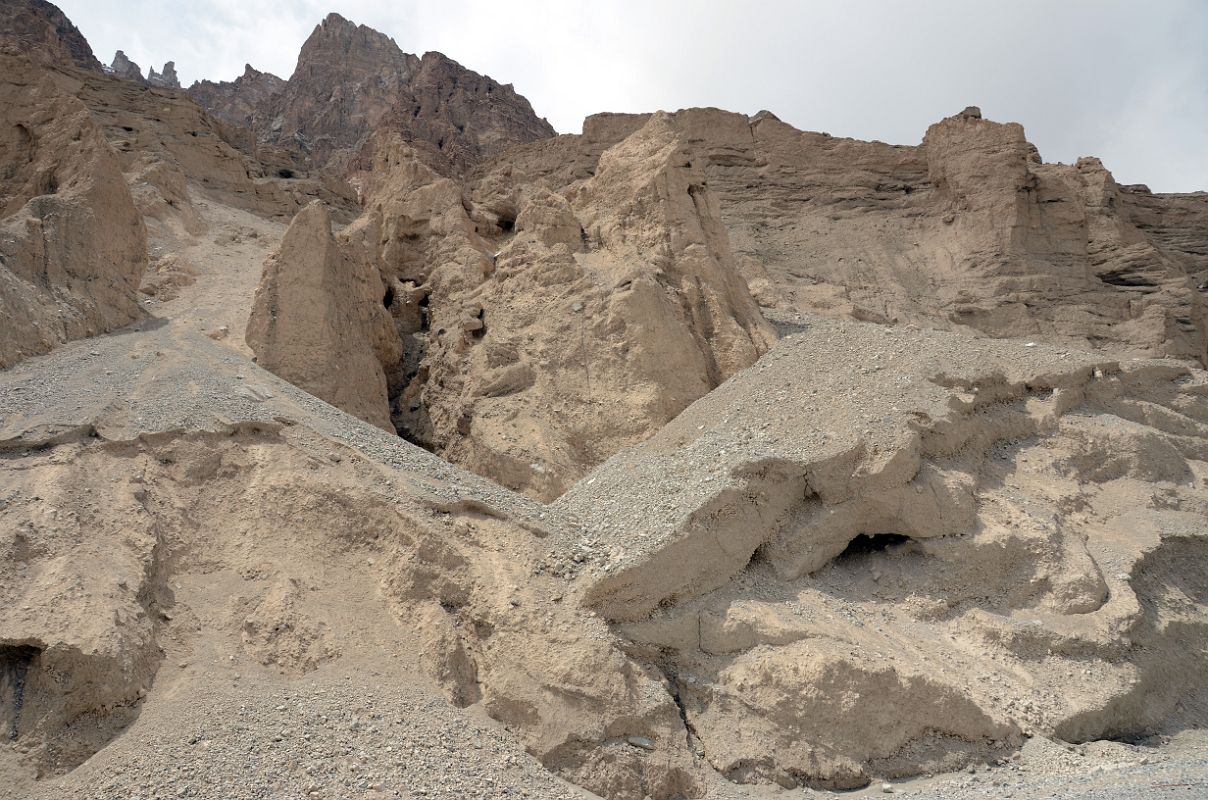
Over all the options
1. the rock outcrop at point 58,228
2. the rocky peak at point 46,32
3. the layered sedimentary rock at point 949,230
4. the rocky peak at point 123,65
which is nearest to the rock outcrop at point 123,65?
the rocky peak at point 123,65

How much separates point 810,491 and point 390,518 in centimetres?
460

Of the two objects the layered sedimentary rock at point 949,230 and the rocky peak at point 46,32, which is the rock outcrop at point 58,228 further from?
the rocky peak at point 46,32

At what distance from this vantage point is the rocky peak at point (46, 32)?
113 ft

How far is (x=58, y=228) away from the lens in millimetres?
12680

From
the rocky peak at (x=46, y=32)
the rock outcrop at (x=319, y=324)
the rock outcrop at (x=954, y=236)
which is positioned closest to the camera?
the rock outcrop at (x=319, y=324)

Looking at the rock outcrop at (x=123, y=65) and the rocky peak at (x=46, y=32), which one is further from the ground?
the rock outcrop at (x=123, y=65)

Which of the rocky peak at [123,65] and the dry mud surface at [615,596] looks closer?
the dry mud surface at [615,596]

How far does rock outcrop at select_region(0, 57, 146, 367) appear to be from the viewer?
37.0ft

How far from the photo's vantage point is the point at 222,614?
738cm

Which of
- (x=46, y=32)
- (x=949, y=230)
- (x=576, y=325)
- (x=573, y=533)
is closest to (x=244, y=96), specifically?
(x=46, y=32)

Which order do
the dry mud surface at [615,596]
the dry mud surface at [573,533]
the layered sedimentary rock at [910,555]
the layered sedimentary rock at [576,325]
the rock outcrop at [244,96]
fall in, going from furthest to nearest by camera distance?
1. the rock outcrop at [244,96]
2. the layered sedimentary rock at [576,325]
3. the layered sedimentary rock at [910,555]
4. the dry mud surface at [573,533]
5. the dry mud surface at [615,596]

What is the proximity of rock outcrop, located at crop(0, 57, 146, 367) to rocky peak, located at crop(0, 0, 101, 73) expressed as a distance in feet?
59.7

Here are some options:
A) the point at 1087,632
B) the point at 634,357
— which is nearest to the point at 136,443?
the point at 634,357

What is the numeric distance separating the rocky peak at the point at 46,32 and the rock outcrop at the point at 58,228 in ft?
59.7
